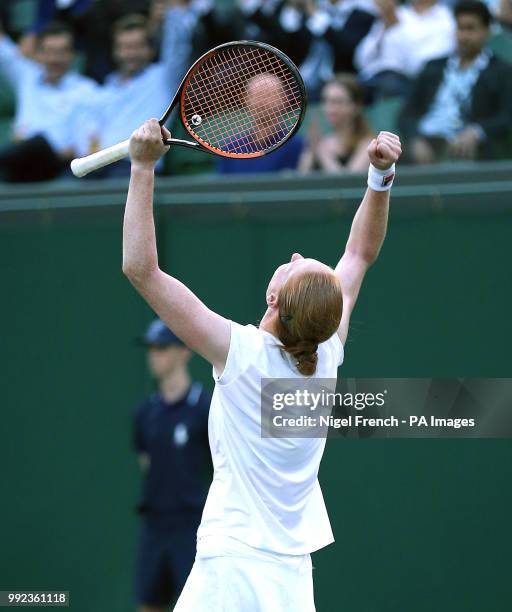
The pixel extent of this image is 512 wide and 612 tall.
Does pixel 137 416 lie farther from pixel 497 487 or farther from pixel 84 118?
pixel 84 118

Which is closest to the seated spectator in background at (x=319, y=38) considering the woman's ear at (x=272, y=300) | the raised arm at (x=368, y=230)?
the raised arm at (x=368, y=230)

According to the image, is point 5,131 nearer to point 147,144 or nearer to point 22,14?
point 22,14

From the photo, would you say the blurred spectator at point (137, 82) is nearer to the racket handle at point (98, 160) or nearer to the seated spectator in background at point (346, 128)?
the seated spectator in background at point (346, 128)

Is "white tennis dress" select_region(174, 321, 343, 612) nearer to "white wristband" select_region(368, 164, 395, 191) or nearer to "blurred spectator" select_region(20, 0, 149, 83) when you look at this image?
"white wristband" select_region(368, 164, 395, 191)

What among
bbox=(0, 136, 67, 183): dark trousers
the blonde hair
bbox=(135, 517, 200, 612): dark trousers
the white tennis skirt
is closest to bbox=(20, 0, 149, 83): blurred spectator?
bbox=(0, 136, 67, 183): dark trousers

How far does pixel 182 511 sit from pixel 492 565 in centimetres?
156

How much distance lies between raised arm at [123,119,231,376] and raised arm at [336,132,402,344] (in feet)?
1.94

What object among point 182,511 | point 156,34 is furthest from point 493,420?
point 156,34

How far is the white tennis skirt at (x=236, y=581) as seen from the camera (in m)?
3.17

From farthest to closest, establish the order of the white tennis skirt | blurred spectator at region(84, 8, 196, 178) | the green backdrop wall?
1. blurred spectator at region(84, 8, 196, 178)
2. the green backdrop wall
3. the white tennis skirt

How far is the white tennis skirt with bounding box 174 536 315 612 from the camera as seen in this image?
3174mm

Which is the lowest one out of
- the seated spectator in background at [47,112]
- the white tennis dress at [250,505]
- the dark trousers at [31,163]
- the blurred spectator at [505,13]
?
the white tennis dress at [250,505]

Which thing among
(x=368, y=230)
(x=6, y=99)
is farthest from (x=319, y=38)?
(x=368, y=230)

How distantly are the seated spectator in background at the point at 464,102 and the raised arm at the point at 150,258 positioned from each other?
3729 mm
